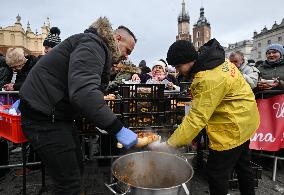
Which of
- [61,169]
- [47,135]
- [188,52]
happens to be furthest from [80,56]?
[188,52]

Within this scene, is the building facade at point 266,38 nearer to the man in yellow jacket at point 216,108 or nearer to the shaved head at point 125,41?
the man in yellow jacket at point 216,108

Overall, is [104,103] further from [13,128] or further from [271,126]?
[271,126]

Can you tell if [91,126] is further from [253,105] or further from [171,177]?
[253,105]

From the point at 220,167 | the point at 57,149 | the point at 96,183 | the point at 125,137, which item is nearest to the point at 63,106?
the point at 57,149

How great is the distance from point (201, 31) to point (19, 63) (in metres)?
106

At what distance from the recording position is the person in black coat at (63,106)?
79.7 inches

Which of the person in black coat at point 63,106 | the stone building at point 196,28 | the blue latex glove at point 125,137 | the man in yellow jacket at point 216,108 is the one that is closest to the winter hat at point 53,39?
the person in black coat at point 63,106

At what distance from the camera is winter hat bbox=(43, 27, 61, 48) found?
5.18 m

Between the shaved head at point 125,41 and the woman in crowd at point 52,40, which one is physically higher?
the woman in crowd at point 52,40

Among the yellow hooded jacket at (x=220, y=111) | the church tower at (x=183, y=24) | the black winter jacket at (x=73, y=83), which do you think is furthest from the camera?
the church tower at (x=183, y=24)

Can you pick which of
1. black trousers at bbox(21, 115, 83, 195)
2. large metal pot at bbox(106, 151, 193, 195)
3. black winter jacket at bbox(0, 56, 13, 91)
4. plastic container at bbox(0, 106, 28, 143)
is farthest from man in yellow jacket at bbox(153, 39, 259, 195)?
black winter jacket at bbox(0, 56, 13, 91)

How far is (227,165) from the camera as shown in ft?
9.16

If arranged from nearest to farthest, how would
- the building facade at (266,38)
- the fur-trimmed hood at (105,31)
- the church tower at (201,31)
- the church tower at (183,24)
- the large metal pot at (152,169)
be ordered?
the fur-trimmed hood at (105,31)
the large metal pot at (152,169)
the building facade at (266,38)
the church tower at (201,31)
the church tower at (183,24)

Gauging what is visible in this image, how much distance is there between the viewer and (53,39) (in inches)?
210
